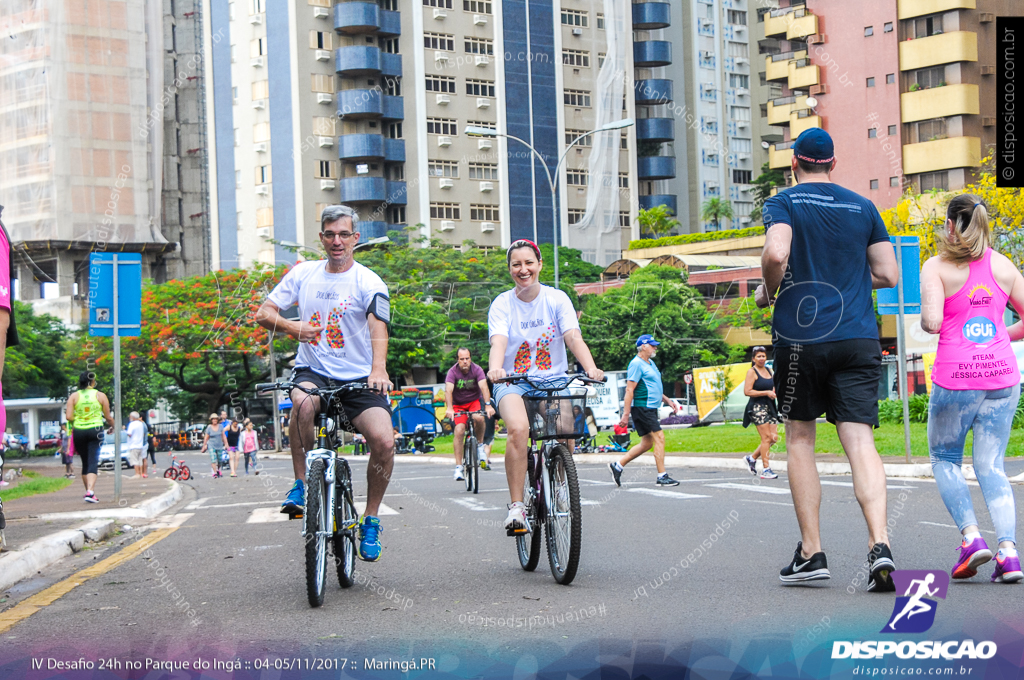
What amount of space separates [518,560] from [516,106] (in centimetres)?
7442

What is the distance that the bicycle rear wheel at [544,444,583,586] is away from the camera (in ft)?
21.4

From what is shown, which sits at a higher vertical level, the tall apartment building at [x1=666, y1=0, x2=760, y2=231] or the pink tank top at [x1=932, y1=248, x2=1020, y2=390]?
the tall apartment building at [x1=666, y1=0, x2=760, y2=231]

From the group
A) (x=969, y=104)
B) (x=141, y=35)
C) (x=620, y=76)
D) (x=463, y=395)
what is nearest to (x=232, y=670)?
(x=463, y=395)

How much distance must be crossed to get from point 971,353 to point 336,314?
10.9 ft

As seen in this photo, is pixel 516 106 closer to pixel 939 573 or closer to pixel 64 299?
pixel 64 299

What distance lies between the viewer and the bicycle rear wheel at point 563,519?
6.52 meters

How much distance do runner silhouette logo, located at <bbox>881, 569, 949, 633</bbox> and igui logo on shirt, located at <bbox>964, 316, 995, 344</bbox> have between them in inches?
65.2

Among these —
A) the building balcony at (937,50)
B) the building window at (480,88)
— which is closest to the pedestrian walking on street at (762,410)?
the building balcony at (937,50)

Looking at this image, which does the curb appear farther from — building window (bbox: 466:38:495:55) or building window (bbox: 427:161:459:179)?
building window (bbox: 466:38:495:55)

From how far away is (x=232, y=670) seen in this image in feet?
15.3

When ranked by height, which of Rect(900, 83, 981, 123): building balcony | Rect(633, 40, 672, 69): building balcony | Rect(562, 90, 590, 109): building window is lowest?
Rect(900, 83, 981, 123): building balcony

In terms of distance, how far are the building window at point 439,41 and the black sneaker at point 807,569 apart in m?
75.9

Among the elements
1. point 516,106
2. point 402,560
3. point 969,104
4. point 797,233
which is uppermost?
point 516,106

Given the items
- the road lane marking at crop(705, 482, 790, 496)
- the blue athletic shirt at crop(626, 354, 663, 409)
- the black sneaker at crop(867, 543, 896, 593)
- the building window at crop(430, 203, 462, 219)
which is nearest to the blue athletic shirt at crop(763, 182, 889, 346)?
the black sneaker at crop(867, 543, 896, 593)
